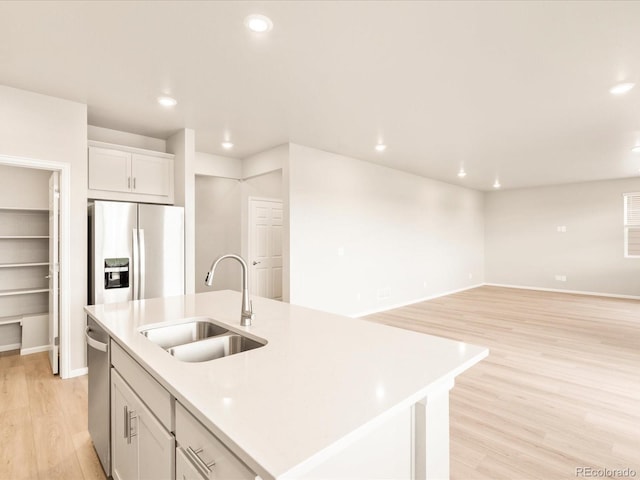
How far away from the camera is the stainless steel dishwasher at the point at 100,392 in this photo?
1750 mm

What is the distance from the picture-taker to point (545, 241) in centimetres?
848

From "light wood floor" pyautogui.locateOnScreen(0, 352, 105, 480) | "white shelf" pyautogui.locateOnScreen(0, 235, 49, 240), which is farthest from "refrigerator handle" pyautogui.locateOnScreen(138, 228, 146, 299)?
"white shelf" pyautogui.locateOnScreen(0, 235, 49, 240)

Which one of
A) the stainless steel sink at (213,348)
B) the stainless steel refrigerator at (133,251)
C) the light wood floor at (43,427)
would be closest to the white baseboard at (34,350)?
the light wood floor at (43,427)

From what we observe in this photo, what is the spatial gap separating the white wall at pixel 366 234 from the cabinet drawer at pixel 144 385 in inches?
122

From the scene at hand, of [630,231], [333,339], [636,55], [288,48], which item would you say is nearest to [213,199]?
[288,48]

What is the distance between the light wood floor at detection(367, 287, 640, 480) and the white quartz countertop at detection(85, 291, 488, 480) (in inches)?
45.3

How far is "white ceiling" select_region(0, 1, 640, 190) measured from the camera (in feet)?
6.60

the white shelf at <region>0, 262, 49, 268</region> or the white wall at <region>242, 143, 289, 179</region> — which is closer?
the white shelf at <region>0, 262, 49, 268</region>

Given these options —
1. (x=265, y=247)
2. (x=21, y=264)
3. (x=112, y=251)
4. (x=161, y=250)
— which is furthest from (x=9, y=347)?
(x=265, y=247)

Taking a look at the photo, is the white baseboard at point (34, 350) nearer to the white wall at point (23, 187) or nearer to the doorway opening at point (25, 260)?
the doorway opening at point (25, 260)

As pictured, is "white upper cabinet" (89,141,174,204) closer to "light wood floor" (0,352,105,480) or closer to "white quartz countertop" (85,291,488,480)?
"light wood floor" (0,352,105,480)

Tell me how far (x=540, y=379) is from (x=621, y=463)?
1193mm

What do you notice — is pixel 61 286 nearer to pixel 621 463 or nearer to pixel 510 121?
pixel 621 463

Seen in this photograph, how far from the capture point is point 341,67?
2625 millimetres
